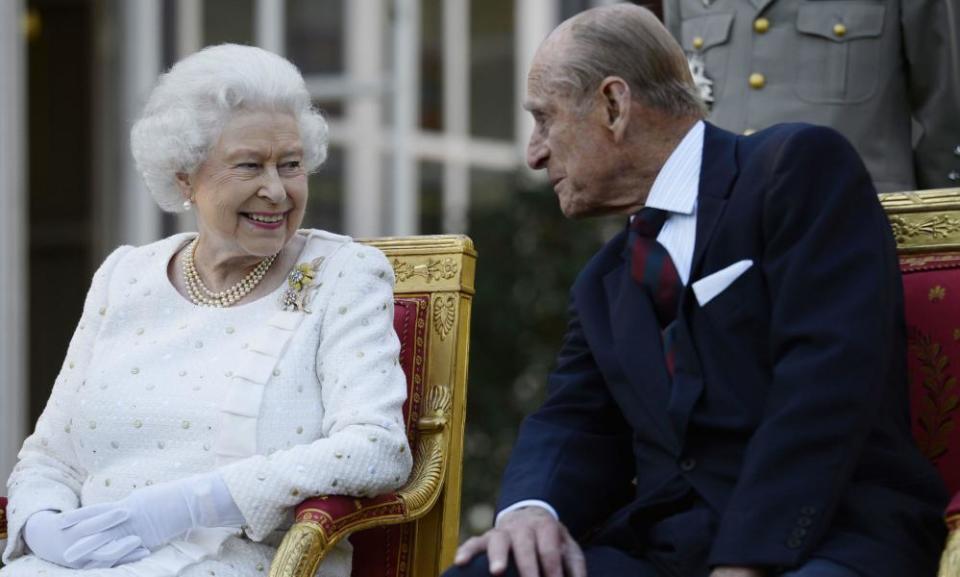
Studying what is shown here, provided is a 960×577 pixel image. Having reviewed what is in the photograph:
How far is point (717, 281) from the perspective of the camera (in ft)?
8.94

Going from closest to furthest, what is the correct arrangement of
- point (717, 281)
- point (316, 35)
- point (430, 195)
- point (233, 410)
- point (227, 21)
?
1. point (717, 281)
2. point (233, 410)
3. point (227, 21)
4. point (316, 35)
5. point (430, 195)

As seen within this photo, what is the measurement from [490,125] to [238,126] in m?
5.37

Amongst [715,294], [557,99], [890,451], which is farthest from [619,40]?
[890,451]

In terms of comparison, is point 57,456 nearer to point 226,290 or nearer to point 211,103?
point 226,290

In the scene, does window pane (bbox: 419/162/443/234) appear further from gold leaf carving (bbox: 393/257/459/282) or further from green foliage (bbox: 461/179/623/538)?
gold leaf carving (bbox: 393/257/459/282)

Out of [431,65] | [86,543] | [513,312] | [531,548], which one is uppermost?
[431,65]

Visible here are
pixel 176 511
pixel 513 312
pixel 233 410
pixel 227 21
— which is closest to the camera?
pixel 176 511

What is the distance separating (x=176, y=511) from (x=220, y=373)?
0.30 m

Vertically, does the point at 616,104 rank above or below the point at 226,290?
above

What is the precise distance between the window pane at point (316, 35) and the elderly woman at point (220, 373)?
457 cm

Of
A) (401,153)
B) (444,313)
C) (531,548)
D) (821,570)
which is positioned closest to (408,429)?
(444,313)

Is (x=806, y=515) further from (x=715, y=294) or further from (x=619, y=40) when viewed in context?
(x=619, y=40)

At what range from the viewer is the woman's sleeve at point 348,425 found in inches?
122

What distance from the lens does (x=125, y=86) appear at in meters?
7.88
